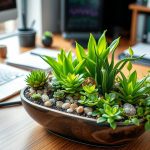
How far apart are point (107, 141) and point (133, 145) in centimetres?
10

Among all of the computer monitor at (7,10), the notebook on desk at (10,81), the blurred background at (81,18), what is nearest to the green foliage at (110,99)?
the notebook on desk at (10,81)

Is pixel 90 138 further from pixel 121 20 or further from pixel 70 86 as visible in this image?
pixel 121 20

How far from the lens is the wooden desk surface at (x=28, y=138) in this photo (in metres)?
0.79

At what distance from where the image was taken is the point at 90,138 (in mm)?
753

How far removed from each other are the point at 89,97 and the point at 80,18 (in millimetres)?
1187

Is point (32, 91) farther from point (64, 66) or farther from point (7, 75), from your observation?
point (7, 75)

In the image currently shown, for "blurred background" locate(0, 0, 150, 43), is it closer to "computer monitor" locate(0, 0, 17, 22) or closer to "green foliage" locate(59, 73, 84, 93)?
"computer monitor" locate(0, 0, 17, 22)

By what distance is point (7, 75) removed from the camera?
119 cm

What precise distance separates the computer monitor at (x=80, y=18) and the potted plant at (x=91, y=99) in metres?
1.01

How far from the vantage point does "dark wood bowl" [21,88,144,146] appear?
2.36 feet

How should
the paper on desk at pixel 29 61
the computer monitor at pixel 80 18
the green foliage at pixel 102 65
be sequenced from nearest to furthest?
1. the green foliage at pixel 102 65
2. the paper on desk at pixel 29 61
3. the computer monitor at pixel 80 18

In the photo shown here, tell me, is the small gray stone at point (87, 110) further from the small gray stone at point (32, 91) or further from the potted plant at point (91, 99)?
the small gray stone at point (32, 91)

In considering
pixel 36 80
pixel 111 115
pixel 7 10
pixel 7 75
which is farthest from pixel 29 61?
pixel 111 115

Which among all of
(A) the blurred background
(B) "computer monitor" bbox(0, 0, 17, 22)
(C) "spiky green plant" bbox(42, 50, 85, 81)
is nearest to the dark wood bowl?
(C) "spiky green plant" bbox(42, 50, 85, 81)
